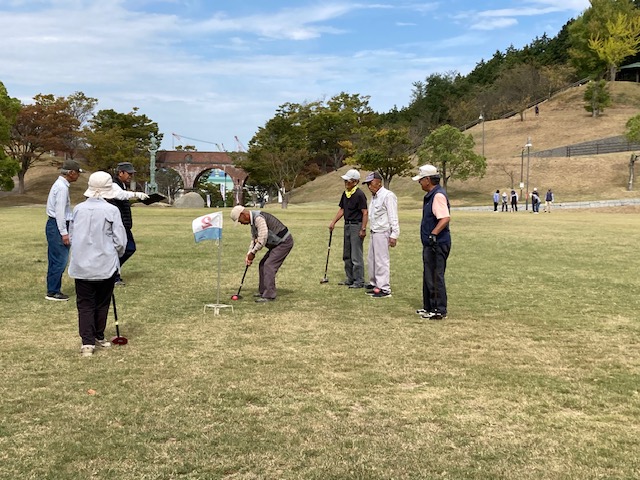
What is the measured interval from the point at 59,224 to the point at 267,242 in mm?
2886

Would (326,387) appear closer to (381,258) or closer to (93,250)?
(93,250)

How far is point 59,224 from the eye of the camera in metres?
8.34

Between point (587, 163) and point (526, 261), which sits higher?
point (587, 163)

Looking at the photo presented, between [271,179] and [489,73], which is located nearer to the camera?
[271,179]

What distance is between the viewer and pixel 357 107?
285ft

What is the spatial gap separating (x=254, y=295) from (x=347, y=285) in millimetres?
1826

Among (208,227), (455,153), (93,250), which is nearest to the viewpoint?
(93,250)

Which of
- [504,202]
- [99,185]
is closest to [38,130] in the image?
[504,202]

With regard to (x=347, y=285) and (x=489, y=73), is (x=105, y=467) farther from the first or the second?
(x=489, y=73)

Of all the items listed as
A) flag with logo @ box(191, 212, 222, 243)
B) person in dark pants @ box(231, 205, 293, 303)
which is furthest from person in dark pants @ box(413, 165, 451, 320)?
flag with logo @ box(191, 212, 222, 243)

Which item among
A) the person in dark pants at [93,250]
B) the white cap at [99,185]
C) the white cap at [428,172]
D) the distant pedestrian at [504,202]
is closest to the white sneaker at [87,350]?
the person in dark pants at [93,250]

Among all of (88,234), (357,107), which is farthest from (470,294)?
(357,107)

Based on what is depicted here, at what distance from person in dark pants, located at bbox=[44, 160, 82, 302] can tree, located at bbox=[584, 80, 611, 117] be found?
91176mm

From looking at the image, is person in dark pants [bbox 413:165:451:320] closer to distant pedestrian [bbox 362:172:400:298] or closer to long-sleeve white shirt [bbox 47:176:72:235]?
distant pedestrian [bbox 362:172:400:298]
